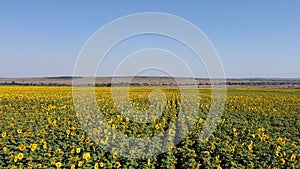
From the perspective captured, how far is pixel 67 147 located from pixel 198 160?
9.38 ft

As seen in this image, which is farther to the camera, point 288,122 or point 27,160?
point 288,122

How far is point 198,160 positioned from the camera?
24.0 feet

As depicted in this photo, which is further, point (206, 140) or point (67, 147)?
point (206, 140)

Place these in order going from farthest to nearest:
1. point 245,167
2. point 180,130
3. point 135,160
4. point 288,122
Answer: point 288,122 → point 180,130 → point 135,160 → point 245,167

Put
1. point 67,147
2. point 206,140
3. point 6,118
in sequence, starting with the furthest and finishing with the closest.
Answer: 1. point 6,118
2. point 206,140
3. point 67,147

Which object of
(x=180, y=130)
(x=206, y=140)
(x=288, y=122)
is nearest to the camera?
(x=206, y=140)

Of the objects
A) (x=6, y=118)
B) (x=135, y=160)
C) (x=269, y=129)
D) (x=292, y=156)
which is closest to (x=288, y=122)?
(x=269, y=129)

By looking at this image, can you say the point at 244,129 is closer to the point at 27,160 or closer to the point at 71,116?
the point at 71,116

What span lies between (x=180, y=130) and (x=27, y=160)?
4838mm

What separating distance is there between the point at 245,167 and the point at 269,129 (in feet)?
18.3

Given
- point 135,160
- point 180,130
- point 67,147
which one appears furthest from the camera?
point 180,130

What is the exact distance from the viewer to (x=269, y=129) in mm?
11852

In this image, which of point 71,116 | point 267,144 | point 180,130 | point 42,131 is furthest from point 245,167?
point 71,116

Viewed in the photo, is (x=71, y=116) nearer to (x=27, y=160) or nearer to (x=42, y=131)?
(x=42, y=131)
